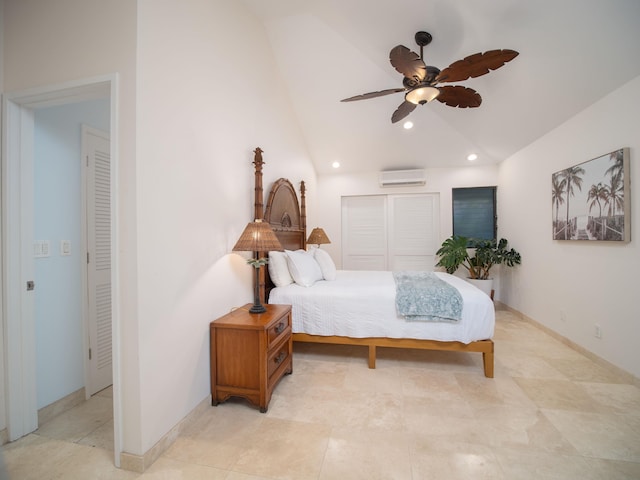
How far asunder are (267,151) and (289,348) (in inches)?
82.6

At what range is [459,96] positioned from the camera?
2.21 metres

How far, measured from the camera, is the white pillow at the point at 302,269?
285cm

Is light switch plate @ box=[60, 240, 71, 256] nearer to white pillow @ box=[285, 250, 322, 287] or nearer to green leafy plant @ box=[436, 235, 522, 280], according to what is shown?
white pillow @ box=[285, 250, 322, 287]

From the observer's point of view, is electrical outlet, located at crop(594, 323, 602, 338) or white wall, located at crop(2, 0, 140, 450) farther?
electrical outlet, located at crop(594, 323, 602, 338)

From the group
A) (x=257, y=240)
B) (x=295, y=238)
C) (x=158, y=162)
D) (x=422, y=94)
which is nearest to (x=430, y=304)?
(x=257, y=240)

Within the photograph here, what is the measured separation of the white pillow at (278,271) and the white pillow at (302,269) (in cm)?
6

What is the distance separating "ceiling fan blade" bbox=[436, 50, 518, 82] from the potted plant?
3.00 m

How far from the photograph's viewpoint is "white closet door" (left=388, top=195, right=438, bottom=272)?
16.2ft

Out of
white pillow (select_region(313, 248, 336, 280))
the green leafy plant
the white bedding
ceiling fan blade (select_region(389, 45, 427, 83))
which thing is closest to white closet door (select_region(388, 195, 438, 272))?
the green leafy plant

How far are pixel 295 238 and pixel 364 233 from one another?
5.91 ft

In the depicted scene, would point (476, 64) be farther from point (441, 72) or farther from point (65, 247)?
point (65, 247)

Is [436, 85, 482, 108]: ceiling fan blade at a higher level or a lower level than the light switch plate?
higher

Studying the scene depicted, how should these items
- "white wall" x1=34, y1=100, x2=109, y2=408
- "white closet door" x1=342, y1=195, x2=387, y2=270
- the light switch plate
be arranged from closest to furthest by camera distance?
"white wall" x1=34, y1=100, x2=109, y2=408, the light switch plate, "white closet door" x1=342, y1=195, x2=387, y2=270

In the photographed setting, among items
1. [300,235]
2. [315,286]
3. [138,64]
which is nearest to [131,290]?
[138,64]
